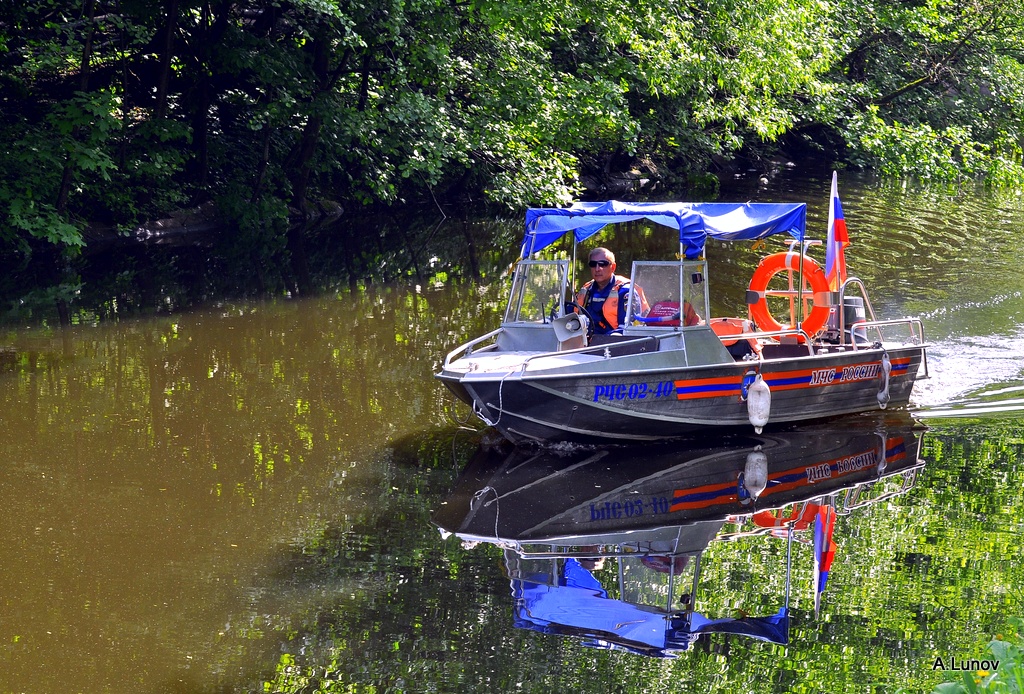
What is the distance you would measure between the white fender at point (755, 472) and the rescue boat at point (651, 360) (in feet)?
1.09

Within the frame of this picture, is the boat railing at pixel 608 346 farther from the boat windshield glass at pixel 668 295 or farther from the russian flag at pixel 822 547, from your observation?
the russian flag at pixel 822 547

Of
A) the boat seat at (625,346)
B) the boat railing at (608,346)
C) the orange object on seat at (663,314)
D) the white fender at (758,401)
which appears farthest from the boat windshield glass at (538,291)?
the white fender at (758,401)

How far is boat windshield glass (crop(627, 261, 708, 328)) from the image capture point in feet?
37.8

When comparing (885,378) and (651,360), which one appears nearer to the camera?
(651,360)

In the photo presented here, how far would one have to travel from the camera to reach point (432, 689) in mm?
6805

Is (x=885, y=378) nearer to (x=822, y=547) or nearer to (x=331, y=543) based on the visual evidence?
(x=822, y=547)

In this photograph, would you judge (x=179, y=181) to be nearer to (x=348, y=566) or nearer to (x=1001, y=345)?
(x=1001, y=345)

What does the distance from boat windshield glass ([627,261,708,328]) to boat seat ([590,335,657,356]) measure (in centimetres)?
20

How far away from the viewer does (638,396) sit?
11.3m

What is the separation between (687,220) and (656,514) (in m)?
3.10

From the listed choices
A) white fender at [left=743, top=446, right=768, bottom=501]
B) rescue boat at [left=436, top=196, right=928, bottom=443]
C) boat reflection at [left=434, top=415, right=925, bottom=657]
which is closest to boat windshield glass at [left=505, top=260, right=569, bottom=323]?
rescue boat at [left=436, top=196, right=928, bottom=443]

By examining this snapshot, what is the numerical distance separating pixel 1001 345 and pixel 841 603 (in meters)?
9.97

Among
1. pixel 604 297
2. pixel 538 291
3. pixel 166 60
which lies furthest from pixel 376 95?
pixel 604 297

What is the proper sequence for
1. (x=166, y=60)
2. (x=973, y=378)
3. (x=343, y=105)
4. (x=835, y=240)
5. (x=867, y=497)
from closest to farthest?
(x=867, y=497) → (x=835, y=240) → (x=973, y=378) → (x=166, y=60) → (x=343, y=105)
